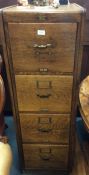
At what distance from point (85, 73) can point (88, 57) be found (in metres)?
0.14

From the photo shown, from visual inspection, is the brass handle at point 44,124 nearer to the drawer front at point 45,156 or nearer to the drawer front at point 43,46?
the drawer front at point 45,156

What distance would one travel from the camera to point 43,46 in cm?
94

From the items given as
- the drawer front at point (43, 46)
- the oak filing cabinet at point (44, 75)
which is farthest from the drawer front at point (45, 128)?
the drawer front at point (43, 46)

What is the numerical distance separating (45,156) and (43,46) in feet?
2.38

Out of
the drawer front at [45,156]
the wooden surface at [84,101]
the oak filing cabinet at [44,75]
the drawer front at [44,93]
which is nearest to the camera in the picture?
the wooden surface at [84,101]

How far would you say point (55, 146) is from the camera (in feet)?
4.09

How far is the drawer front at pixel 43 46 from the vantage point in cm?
91

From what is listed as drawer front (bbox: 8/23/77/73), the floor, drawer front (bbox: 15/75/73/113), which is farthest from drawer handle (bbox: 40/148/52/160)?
drawer front (bbox: 8/23/77/73)

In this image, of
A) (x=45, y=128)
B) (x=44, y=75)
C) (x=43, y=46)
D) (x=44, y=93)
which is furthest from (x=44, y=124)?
(x=43, y=46)

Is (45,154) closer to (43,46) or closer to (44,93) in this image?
(44,93)

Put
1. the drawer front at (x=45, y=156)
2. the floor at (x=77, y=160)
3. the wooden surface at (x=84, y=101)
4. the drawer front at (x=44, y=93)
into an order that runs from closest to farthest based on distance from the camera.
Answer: the wooden surface at (x=84, y=101) → the drawer front at (x=44, y=93) → the drawer front at (x=45, y=156) → the floor at (x=77, y=160)

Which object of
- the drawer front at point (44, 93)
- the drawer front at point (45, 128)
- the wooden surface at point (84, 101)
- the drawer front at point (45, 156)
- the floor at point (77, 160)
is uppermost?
the wooden surface at point (84, 101)

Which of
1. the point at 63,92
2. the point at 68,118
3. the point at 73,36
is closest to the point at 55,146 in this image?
the point at 68,118

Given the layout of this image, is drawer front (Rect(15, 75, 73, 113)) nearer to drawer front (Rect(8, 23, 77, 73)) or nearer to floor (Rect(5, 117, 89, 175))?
drawer front (Rect(8, 23, 77, 73))
